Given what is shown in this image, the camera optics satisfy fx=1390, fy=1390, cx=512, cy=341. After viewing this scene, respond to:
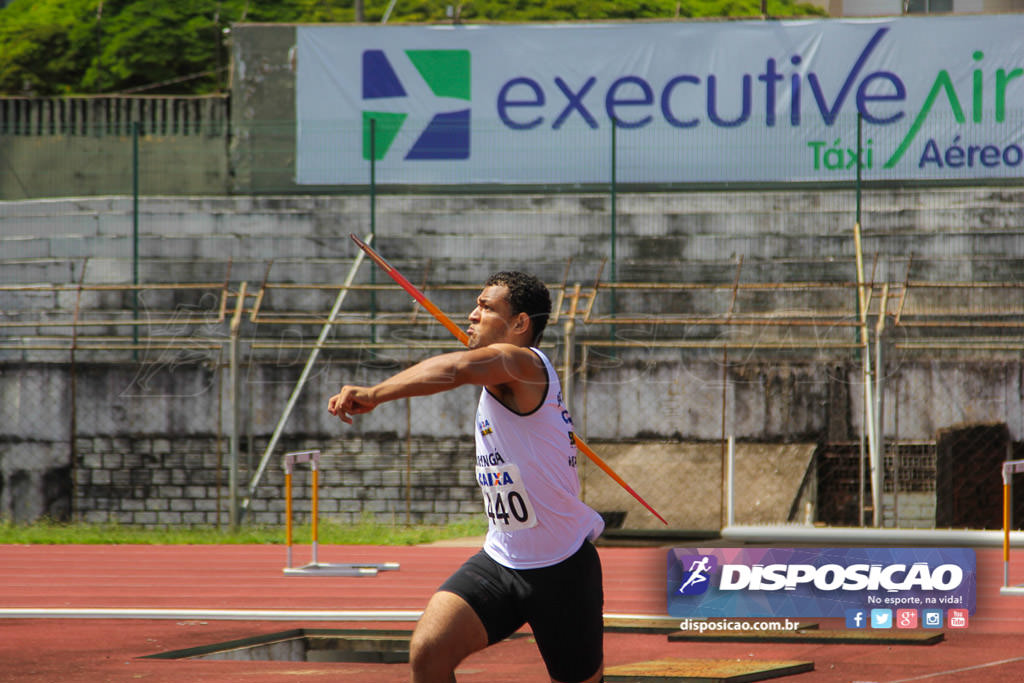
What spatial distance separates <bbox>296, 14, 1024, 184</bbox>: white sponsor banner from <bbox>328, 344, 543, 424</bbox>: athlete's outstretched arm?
55.3 ft

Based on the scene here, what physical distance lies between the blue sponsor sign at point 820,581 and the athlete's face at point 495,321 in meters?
3.89

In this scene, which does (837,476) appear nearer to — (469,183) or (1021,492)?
(1021,492)

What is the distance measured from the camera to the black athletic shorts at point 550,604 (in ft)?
15.9

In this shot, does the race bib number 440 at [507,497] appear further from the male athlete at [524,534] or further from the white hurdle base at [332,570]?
the white hurdle base at [332,570]

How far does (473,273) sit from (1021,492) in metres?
8.31

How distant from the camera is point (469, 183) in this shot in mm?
21859

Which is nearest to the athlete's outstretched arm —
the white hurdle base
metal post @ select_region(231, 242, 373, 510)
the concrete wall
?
the white hurdle base

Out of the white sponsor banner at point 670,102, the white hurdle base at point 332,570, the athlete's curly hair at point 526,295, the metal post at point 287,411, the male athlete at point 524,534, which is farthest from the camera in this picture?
the white sponsor banner at point 670,102

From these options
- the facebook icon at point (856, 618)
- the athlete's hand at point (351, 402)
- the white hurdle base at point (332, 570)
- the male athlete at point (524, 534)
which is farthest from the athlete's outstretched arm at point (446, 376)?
the white hurdle base at point (332, 570)

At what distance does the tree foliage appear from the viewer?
3203 cm

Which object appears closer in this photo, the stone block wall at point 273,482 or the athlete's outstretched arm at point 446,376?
the athlete's outstretched arm at point 446,376

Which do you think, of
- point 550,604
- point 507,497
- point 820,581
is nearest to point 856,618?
point 820,581

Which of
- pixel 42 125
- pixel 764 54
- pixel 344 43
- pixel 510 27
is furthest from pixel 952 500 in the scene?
pixel 42 125

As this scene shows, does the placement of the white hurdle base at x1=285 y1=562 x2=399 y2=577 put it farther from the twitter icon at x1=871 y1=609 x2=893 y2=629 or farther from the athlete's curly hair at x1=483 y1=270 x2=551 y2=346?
the athlete's curly hair at x1=483 y1=270 x2=551 y2=346
